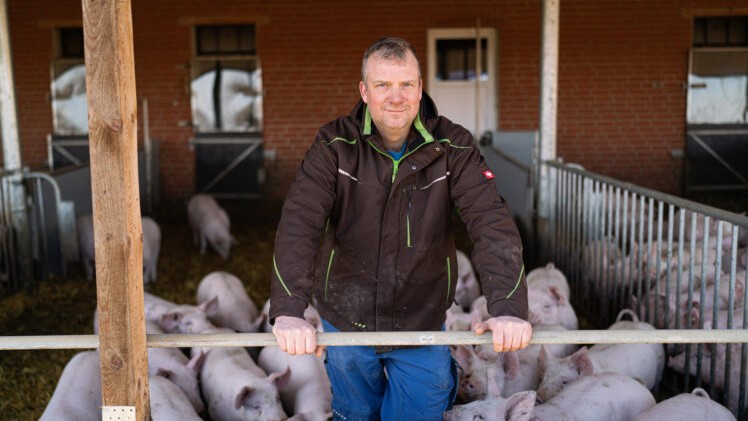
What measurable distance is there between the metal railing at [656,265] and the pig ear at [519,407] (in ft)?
4.86

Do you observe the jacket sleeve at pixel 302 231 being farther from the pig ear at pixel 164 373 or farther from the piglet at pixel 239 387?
the pig ear at pixel 164 373

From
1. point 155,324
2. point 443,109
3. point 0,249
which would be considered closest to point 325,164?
point 155,324

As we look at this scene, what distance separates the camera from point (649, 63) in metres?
12.1

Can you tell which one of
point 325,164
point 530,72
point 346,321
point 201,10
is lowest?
point 346,321

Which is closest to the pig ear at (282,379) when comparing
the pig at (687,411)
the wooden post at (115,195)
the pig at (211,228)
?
the wooden post at (115,195)

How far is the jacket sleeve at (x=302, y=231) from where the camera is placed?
8.41 feet

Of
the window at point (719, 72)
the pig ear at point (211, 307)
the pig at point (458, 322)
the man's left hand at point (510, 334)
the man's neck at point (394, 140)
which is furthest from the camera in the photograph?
the window at point (719, 72)

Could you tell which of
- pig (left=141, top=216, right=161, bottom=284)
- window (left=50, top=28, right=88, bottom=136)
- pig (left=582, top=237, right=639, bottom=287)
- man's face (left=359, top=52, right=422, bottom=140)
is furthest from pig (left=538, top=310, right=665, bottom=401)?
window (left=50, top=28, right=88, bottom=136)

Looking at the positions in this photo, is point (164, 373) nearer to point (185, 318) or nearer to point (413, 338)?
point (185, 318)

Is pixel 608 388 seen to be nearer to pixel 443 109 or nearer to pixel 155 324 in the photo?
pixel 155 324

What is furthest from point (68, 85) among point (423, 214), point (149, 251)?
point (423, 214)

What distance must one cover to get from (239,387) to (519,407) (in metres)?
1.61

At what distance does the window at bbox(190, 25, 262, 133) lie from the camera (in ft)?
39.5

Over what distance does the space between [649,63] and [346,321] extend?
33.9 ft
